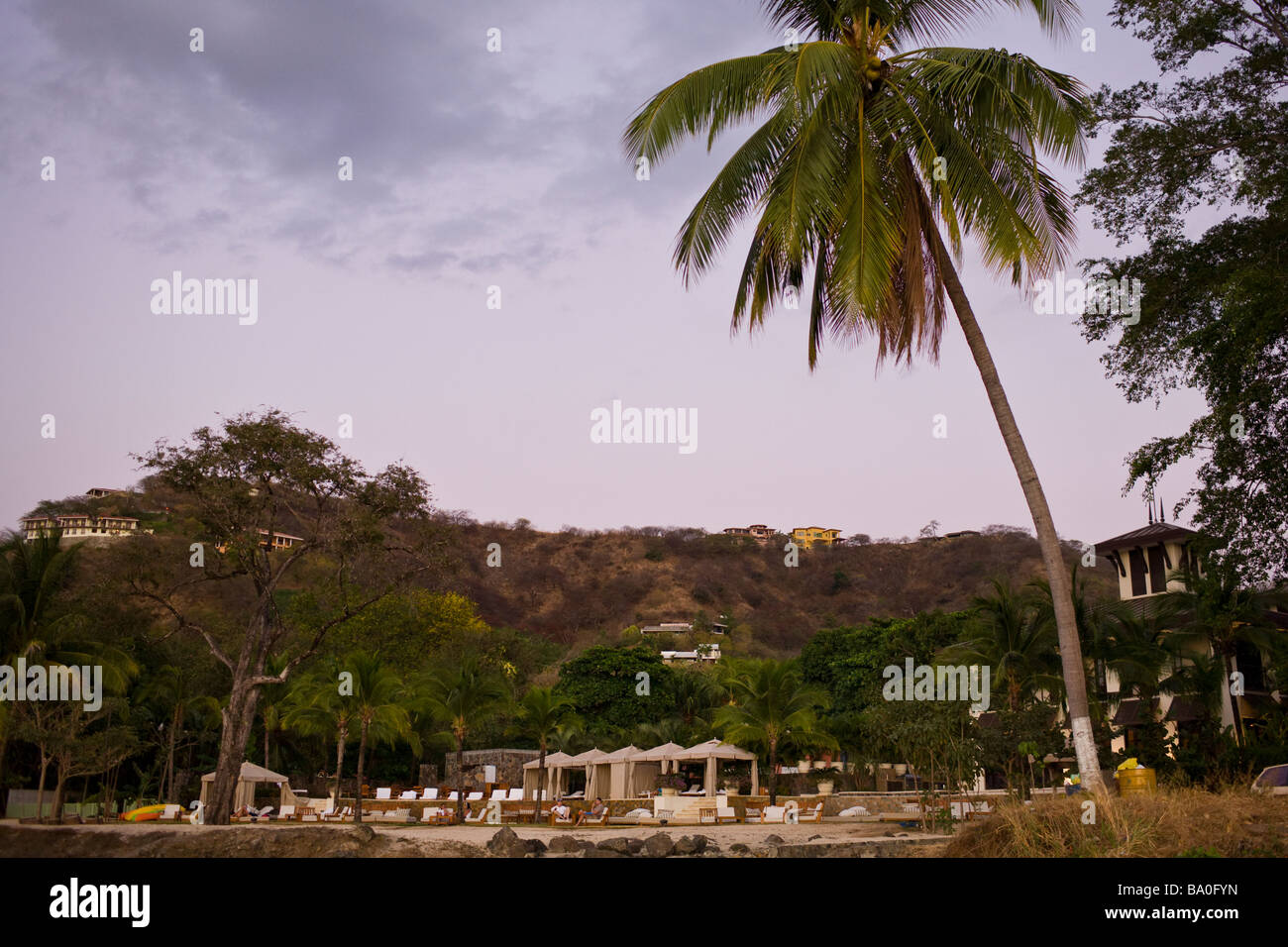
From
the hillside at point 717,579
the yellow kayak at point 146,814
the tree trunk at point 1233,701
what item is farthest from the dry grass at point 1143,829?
the hillside at point 717,579

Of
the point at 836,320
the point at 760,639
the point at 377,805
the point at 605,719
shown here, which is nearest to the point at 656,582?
the point at 760,639

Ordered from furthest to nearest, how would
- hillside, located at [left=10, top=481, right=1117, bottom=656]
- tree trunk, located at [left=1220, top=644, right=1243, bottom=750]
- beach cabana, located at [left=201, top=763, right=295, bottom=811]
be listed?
hillside, located at [left=10, top=481, right=1117, bottom=656]
beach cabana, located at [left=201, top=763, right=295, bottom=811]
tree trunk, located at [left=1220, top=644, right=1243, bottom=750]

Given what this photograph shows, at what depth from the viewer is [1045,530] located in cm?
1439

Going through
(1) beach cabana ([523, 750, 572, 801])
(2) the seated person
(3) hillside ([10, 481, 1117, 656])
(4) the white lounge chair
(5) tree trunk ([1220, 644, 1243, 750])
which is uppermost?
(3) hillside ([10, 481, 1117, 656])

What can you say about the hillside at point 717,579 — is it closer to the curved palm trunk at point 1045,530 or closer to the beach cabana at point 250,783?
the beach cabana at point 250,783

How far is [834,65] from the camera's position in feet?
44.3

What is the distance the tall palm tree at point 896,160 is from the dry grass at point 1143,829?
1.16m

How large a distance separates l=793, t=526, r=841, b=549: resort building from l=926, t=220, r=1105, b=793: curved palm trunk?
376ft

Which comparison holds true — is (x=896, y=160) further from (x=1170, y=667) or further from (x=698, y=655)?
(x=698, y=655)

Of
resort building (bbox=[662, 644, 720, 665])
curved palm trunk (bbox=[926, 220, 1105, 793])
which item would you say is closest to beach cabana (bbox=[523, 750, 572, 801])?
curved palm trunk (bbox=[926, 220, 1105, 793])

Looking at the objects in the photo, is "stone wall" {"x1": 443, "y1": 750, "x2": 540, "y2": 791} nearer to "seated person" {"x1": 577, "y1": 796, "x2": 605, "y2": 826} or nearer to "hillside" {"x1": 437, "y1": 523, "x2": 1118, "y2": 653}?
"seated person" {"x1": 577, "y1": 796, "x2": 605, "y2": 826}

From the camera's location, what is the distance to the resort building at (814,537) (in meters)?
135

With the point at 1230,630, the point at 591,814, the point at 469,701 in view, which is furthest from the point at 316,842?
the point at 1230,630

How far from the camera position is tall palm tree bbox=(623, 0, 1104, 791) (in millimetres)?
13836
